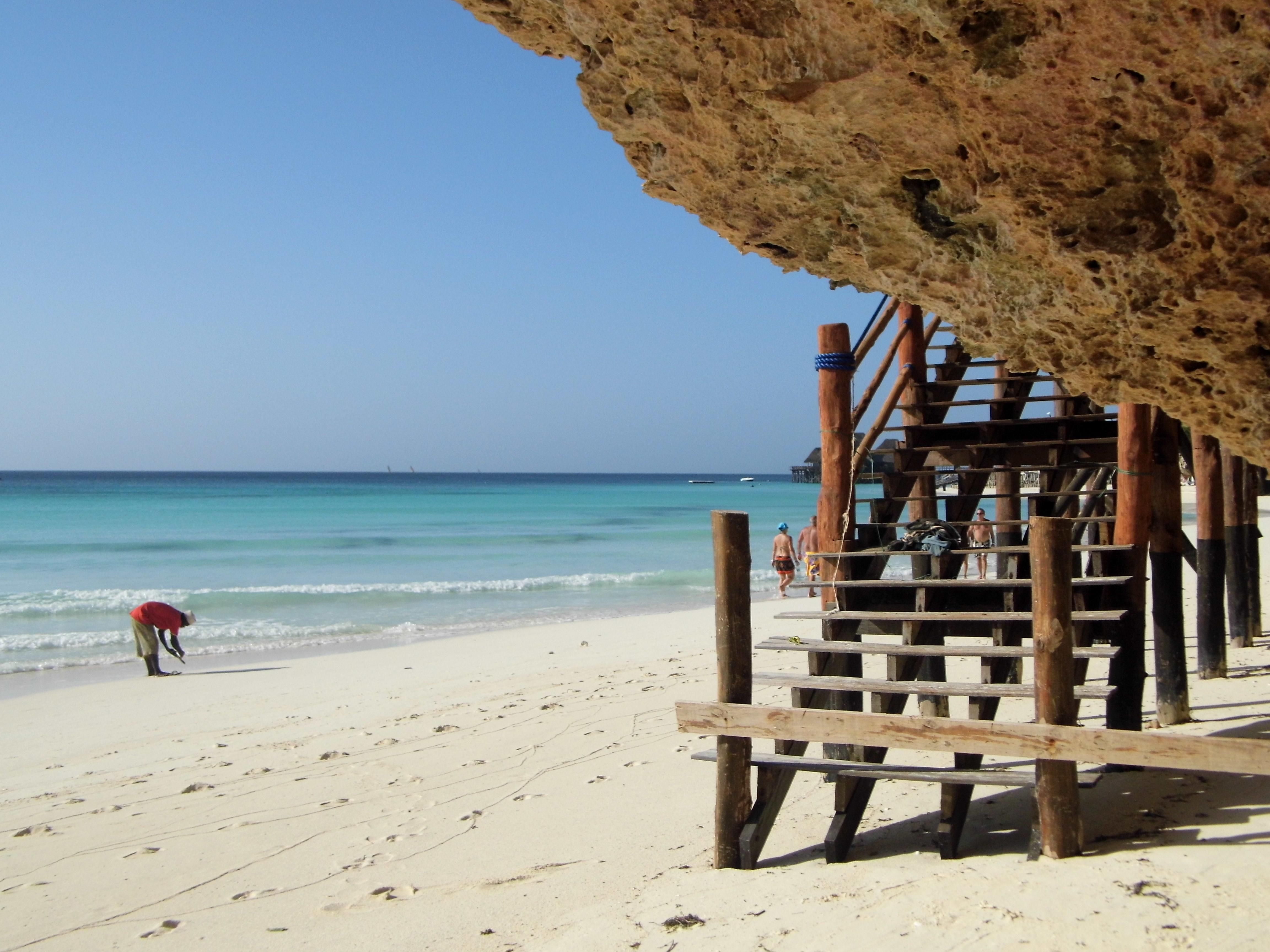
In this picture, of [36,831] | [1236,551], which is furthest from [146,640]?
[1236,551]

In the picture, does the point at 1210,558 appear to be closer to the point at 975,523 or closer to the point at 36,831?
the point at 975,523

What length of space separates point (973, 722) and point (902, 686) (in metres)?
0.63

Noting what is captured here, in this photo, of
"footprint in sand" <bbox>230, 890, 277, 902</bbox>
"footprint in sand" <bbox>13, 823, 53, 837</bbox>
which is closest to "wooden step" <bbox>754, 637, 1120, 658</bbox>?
"footprint in sand" <bbox>230, 890, 277, 902</bbox>

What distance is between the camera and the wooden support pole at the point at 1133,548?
17.8ft

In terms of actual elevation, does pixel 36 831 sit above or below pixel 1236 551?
below

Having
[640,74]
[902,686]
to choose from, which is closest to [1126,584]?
[902,686]

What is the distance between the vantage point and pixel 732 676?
4812mm

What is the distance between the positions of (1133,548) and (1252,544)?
470cm

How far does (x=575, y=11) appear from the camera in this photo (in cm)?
339

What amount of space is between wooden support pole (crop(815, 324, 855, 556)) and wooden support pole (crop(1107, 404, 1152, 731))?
5.27 feet

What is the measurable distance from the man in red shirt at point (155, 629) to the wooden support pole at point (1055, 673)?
35.1ft

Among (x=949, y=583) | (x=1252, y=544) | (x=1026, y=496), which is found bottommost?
(x=1252, y=544)

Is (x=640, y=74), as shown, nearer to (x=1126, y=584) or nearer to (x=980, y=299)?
(x=980, y=299)

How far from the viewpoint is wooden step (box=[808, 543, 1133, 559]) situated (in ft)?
17.9
